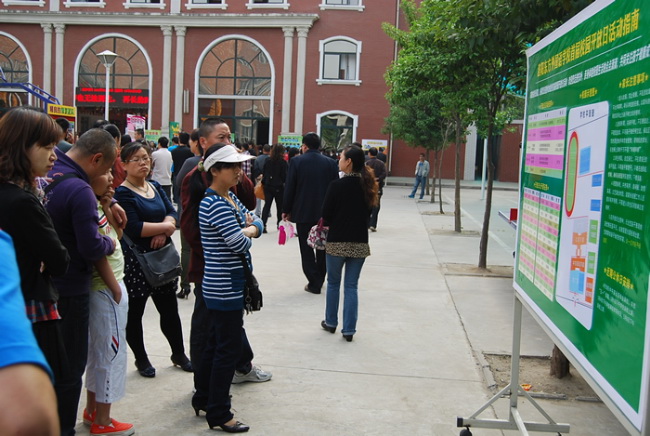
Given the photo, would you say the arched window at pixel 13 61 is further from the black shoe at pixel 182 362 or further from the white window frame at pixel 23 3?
the black shoe at pixel 182 362

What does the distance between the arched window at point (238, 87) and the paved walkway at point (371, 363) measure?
25722 millimetres

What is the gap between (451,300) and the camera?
8305mm

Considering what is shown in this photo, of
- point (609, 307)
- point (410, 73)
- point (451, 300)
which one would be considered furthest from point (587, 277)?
point (410, 73)

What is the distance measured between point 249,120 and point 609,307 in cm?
3359

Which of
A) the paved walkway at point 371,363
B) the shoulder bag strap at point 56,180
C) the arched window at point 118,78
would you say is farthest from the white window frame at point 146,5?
the shoulder bag strap at point 56,180

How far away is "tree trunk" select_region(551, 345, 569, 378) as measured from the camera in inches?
213

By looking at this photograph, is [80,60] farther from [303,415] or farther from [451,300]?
[303,415]

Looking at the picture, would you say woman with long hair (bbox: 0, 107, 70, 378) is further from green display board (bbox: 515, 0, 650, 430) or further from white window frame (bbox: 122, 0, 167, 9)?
white window frame (bbox: 122, 0, 167, 9)

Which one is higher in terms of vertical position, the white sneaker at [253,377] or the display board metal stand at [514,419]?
the display board metal stand at [514,419]

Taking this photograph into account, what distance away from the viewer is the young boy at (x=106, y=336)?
3.99m

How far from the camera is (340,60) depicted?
113ft

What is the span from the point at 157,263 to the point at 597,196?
3.16 m

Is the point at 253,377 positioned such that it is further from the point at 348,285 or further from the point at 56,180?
the point at 56,180

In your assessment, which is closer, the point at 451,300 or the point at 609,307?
the point at 609,307
